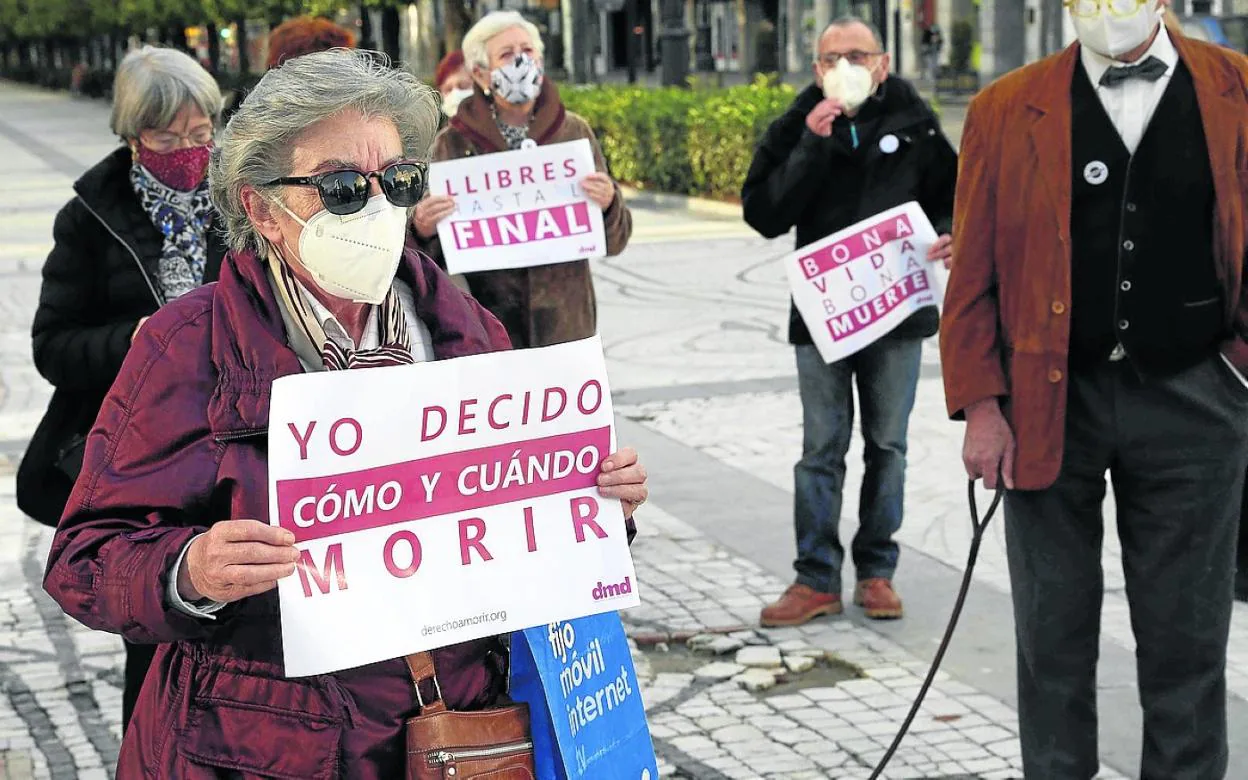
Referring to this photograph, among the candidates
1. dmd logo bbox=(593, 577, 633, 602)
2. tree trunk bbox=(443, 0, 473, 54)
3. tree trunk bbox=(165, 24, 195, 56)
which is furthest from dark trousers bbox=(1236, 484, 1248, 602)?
tree trunk bbox=(165, 24, 195, 56)

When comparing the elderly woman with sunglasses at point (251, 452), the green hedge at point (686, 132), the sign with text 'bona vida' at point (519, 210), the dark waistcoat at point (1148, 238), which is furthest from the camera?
the green hedge at point (686, 132)

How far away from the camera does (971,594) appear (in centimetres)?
633

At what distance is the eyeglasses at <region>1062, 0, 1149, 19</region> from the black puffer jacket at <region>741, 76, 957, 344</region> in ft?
6.39

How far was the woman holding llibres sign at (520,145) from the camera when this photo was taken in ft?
19.8

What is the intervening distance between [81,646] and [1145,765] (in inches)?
138

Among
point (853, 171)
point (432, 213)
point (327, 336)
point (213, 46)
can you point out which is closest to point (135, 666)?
point (432, 213)

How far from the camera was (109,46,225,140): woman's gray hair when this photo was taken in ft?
14.5

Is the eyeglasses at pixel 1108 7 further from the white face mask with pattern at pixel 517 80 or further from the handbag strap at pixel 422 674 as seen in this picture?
the white face mask with pattern at pixel 517 80

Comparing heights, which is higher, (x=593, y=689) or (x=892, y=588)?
(x=593, y=689)

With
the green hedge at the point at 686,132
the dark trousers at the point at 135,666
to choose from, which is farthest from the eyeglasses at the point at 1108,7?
the green hedge at the point at 686,132

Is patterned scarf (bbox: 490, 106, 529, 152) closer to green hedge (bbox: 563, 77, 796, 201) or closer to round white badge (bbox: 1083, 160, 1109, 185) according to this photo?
round white badge (bbox: 1083, 160, 1109, 185)

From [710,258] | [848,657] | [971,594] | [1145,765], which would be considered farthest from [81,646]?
[710,258]

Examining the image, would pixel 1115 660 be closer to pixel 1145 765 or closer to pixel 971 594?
pixel 971 594

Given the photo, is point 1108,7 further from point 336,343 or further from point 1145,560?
point 336,343
